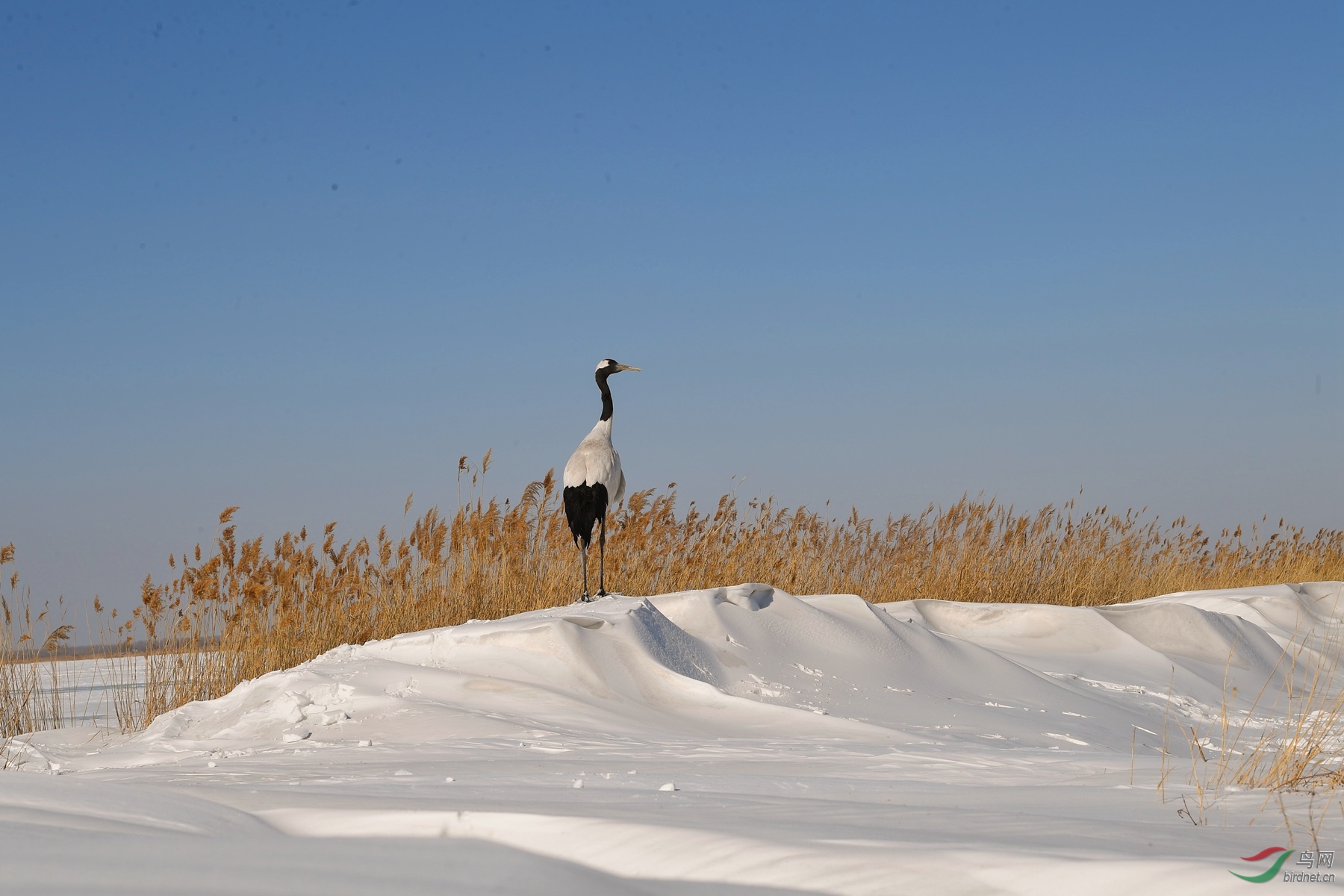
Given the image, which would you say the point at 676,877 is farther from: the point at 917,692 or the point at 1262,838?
the point at 917,692

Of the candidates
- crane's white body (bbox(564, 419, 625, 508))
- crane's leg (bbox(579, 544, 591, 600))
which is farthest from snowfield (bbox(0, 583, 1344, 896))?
crane's white body (bbox(564, 419, 625, 508))

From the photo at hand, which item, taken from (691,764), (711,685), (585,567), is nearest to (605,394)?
(585,567)

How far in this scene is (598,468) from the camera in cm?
683

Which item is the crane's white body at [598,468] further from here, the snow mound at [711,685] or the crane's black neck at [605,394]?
the snow mound at [711,685]

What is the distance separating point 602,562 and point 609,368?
2022 mm

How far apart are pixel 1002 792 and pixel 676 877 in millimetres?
1181

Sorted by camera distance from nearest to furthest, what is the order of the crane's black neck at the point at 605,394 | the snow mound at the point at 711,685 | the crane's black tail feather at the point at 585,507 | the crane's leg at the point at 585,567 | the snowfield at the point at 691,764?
the snowfield at the point at 691,764 → the snow mound at the point at 711,685 → the crane's leg at the point at 585,567 → the crane's black tail feather at the point at 585,507 → the crane's black neck at the point at 605,394

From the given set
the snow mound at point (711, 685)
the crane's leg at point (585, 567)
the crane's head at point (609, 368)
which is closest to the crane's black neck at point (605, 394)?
the crane's head at point (609, 368)

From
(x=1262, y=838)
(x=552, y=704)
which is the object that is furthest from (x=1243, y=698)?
(x=1262, y=838)

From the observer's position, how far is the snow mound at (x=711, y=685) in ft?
13.5

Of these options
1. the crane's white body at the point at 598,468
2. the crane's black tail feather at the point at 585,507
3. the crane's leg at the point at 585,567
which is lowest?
the crane's leg at the point at 585,567

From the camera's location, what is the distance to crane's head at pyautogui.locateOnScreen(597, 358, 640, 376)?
7965mm

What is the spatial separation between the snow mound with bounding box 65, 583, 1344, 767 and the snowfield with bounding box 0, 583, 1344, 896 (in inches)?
0.8

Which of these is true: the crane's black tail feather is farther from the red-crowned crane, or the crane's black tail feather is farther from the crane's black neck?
the crane's black neck
